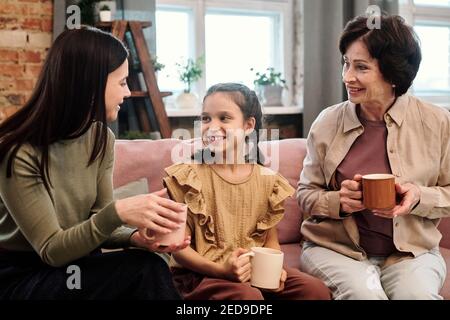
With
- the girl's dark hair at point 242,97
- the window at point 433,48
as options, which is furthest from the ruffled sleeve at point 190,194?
the window at point 433,48

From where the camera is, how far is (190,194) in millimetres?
1641

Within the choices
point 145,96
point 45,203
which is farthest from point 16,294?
point 145,96

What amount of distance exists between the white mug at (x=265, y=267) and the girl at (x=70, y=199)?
0.19 meters

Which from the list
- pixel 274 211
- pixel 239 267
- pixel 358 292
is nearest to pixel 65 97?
pixel 239 267

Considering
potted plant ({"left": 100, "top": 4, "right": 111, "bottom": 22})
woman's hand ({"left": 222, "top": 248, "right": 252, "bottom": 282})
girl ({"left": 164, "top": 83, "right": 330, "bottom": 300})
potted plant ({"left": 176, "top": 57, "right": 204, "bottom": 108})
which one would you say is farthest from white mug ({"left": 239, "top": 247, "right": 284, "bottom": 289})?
potted plant ({"left": 176, "top": 57, "right": 204, "bottom": 108})

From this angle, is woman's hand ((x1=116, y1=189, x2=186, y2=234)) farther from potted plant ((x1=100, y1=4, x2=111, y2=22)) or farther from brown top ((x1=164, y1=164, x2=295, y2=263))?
potted plant ((x1=100, y1=4, x2=111, y2=22))

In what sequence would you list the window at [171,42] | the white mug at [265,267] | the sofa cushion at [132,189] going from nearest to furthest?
the white mug at [265,267] < the sofa cushion at [132,189] < the window at [171,42]

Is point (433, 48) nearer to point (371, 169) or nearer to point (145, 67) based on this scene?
point (145, 67)

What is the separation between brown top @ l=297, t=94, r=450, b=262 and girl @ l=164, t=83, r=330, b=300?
164mm

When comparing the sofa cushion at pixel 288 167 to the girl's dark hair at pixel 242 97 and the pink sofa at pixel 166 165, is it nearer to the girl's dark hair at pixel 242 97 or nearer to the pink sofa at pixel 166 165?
the pink sofa at pixel 166 165

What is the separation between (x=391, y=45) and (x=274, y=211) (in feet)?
2.06

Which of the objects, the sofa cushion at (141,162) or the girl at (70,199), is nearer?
the girl at (70,199)

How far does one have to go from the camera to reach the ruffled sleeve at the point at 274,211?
1.67 m
